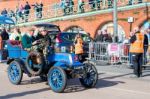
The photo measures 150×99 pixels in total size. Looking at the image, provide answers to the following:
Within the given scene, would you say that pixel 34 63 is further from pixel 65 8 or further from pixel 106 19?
pixel 65 8

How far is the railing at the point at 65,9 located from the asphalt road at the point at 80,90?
15548 millimetres

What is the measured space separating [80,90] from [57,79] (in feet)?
2.92

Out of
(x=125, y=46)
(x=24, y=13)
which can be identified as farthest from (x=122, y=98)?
(x=24, y=13)

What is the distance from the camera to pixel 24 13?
38.2 metres

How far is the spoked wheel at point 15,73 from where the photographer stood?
546 inches

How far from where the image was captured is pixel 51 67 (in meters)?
13.0

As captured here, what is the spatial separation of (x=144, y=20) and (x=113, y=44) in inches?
331

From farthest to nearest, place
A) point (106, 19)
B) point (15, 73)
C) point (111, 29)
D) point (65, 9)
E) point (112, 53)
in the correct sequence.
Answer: point (65, 9)
point (106, 19)
point (111, 29)
point (112, 53)
point (15, 73)

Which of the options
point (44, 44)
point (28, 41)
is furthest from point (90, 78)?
point (28, 41)

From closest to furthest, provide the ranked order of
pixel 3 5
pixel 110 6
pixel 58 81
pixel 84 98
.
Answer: pixel 84 98, pixel 58 81, pixel 110 6, pixel 3 5

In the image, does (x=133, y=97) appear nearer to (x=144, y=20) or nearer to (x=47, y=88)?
(x=47, y=88)

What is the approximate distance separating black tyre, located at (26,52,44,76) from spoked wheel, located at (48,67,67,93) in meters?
0.66

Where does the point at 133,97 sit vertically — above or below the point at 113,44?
below

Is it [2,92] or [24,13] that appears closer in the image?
[2,92]
